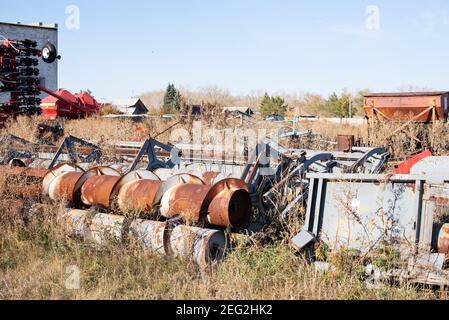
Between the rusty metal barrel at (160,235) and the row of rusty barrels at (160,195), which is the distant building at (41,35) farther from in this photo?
the rusty metal barrel at (160,235)

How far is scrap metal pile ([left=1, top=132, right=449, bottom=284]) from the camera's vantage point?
4.78m

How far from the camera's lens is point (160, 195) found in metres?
5.73

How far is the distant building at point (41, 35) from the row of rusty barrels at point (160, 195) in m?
32.7

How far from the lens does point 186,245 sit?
4.85 metres

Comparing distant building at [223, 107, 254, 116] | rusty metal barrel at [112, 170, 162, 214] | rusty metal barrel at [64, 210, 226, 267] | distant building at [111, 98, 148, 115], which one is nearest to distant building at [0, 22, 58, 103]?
distant building at [111, 98, 148, 115]

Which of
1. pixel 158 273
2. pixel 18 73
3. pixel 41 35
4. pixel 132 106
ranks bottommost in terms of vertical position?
pixel 158 273

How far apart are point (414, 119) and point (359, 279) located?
1033cm

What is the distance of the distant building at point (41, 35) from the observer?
3716cm

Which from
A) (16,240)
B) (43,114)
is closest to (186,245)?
(16,240)

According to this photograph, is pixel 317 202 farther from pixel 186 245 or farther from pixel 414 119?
pixel 414 119

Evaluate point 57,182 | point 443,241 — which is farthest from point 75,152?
point 443,241

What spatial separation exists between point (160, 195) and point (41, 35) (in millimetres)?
37181

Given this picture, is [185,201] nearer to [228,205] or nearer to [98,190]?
[228,205]
